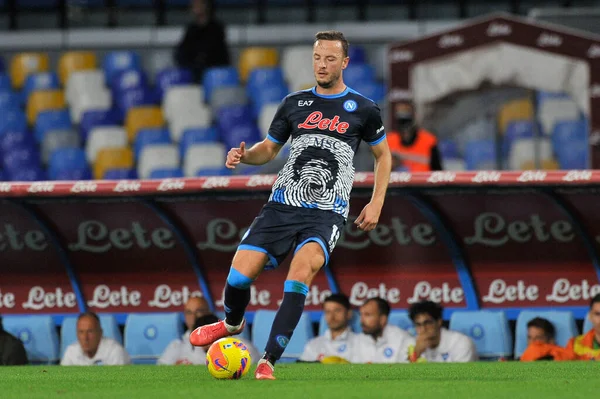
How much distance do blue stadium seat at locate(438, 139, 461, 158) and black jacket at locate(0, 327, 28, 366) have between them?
6853 mm

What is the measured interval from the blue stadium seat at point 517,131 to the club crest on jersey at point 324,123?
369 inches

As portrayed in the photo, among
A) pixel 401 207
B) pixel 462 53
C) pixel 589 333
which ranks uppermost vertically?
pixel 462 53

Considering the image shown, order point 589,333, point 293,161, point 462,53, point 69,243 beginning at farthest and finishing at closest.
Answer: point 462,53, point 69,243, point 589,333, point 293,161

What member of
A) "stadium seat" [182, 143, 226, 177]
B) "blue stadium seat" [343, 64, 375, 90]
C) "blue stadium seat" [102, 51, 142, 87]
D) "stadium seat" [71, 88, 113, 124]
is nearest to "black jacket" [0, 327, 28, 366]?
"stadium seat" [182, 143, 226, 177]

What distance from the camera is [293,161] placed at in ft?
25.1

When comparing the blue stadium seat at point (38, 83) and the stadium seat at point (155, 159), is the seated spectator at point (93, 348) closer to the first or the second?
the stadium seat at point (155, 159)

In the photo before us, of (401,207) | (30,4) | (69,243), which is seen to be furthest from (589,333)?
(30,4)

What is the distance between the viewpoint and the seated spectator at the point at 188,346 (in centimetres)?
1106

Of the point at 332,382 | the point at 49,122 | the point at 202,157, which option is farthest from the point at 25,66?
the point at 332,382

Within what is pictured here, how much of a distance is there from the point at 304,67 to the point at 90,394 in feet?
38.5

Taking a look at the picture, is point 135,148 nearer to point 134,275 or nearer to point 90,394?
point 134,275

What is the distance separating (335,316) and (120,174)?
7.30m

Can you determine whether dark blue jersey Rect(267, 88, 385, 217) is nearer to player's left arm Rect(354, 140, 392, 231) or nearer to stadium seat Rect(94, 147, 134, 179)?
player's left arm Rect(354, 140, 392, 231)

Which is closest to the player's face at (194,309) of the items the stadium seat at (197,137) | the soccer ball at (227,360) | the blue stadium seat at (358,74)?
the soccer ball at (227,360)
